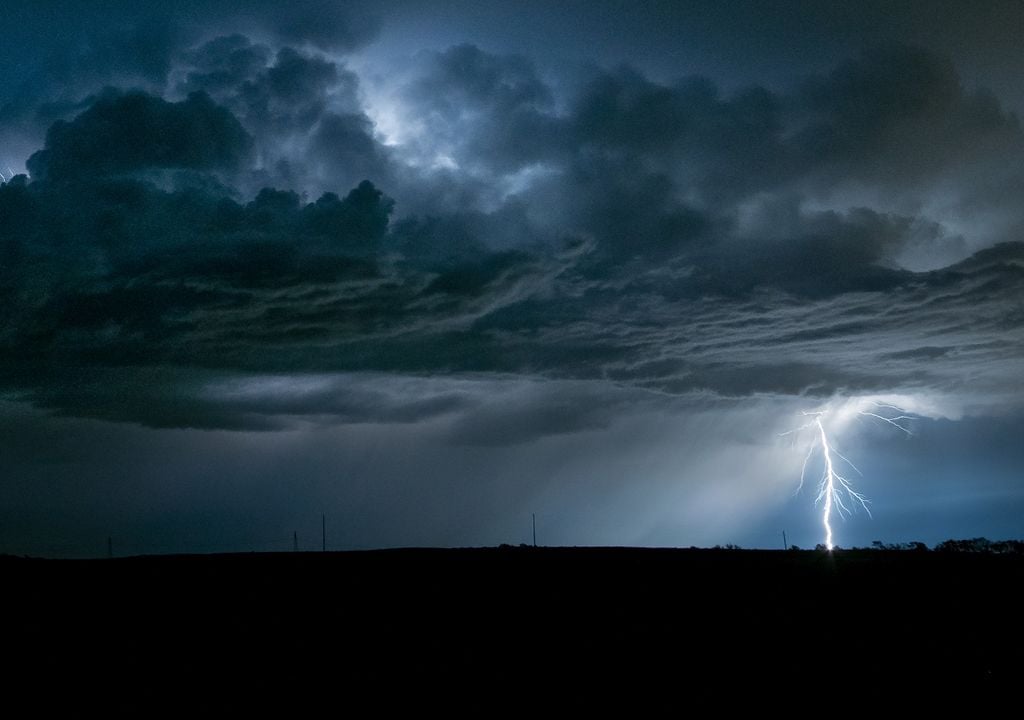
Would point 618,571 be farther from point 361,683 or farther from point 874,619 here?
point 361,683

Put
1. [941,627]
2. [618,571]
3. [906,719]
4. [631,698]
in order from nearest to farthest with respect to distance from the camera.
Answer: [906,719], [631,698], [941,627], [618,571]

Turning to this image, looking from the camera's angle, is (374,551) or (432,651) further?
(374,551)

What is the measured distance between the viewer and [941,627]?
25.1 metres

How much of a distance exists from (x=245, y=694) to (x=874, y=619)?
18900mm

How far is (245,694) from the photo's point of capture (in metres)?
18.2

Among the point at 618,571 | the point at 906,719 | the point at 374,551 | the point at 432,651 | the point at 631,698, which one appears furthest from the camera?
the point at 374,551

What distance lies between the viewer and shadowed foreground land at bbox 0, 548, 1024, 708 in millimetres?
19547

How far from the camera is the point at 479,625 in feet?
78.2

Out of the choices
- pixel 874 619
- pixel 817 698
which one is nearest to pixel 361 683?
pixel 817 698

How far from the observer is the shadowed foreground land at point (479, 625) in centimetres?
1955

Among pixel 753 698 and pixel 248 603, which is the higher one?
pixel 248 603

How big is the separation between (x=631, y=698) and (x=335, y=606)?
35.0 ft

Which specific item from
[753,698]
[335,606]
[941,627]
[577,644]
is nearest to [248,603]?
[335,606]

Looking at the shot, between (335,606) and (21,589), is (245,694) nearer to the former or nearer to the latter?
(335,606)
